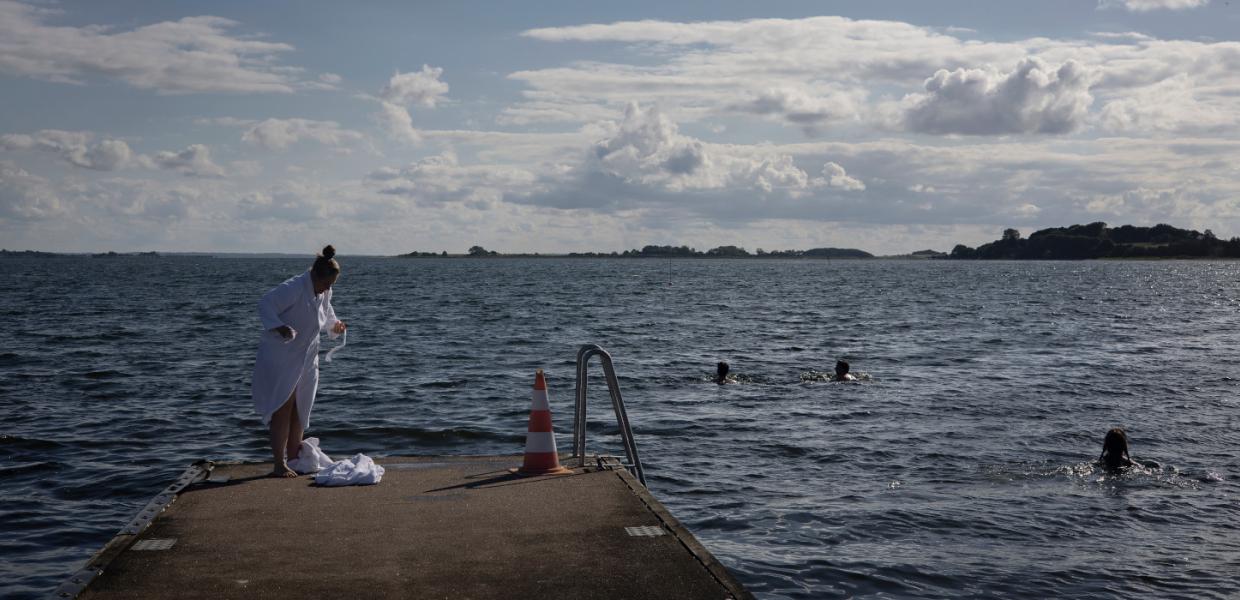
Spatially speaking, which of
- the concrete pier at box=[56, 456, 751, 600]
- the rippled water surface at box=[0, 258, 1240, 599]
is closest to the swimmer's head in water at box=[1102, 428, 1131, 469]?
the rippled water surface at box=[0, 258, 1240, 599]

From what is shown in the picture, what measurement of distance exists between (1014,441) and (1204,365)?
595 inches

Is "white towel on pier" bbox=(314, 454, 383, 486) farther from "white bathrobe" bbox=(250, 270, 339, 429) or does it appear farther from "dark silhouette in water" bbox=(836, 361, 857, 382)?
"dark silhouette in water" bbox=(836, 361, 857, 382)

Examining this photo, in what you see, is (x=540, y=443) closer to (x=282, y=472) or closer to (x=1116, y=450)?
(x=282, y=472)

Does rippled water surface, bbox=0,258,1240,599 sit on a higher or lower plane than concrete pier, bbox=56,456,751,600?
lower

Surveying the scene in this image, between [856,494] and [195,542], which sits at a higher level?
[195,542]

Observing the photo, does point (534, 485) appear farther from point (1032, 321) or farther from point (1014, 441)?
point (1032, 321)

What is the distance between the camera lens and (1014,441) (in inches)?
650

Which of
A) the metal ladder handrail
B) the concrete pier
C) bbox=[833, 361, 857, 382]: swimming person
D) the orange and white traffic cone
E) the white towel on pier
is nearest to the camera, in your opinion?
the concrete pier

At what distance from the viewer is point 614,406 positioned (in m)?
9.40

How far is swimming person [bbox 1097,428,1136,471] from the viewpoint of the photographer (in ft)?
47.0

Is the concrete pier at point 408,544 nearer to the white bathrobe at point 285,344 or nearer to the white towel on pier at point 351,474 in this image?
the white towel on pier at point 351,474

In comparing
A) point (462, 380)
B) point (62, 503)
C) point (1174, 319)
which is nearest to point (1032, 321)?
point (1174, 319)

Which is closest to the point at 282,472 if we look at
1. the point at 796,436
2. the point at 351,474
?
the point at 351,474

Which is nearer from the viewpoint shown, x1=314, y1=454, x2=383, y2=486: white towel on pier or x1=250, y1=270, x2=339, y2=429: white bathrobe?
x1=250, y1=270, x2=339, y2=429: white bathrobe
